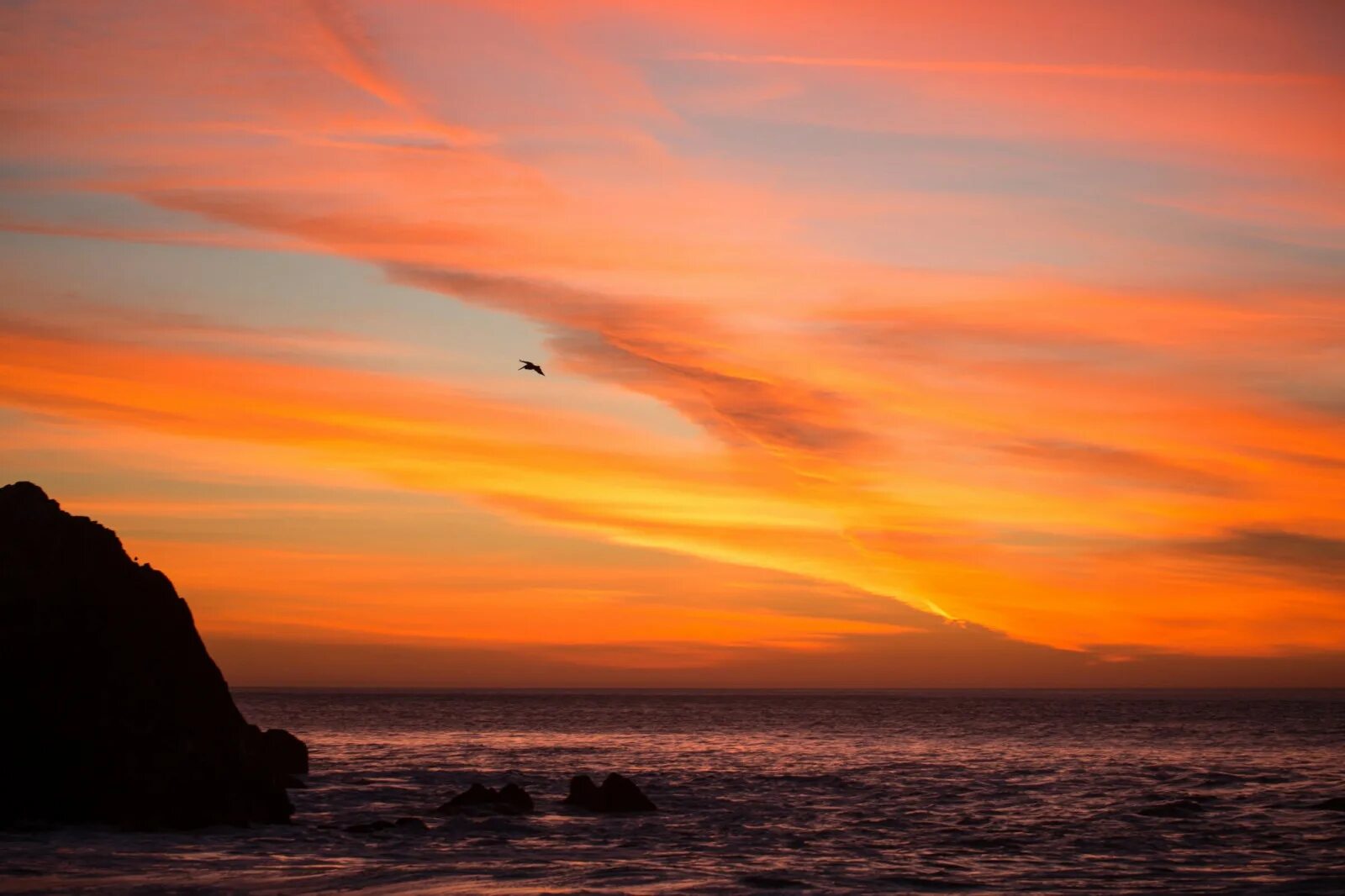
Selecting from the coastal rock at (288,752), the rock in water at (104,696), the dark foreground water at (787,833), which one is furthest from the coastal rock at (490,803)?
the coastal rock at (288,752)

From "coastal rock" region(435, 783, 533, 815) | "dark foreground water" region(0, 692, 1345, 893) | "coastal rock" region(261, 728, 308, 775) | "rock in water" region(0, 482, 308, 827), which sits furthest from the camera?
"coastal rock" region(261, 728, 308, 775)

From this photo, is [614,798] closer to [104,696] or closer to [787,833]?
[787,833]

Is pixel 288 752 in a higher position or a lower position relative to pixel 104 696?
lower

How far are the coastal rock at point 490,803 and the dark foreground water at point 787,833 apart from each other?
0.81m

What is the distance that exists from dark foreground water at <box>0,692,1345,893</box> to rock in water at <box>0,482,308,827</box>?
5.83ft

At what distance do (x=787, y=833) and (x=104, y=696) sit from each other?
21824 millimetres

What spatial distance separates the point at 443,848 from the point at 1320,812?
32.2m

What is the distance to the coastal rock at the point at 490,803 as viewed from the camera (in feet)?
144

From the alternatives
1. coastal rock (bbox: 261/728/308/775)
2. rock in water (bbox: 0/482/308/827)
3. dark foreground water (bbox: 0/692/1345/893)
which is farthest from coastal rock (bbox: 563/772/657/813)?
coastal rock (bbox: 261/728/308/775)

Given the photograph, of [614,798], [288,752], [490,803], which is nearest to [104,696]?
[490,803]

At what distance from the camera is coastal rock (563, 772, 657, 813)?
45.8 meters

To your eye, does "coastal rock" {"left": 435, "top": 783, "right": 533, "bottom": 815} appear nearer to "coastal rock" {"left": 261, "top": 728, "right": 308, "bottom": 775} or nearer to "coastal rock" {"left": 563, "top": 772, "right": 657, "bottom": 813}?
"coastal rock" {"left": 563, "top": 772, "right": 657, "bottom": 813}

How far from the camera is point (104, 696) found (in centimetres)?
3644

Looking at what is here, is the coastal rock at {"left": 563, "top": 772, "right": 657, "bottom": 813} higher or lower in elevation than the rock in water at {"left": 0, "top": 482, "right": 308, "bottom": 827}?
lower
